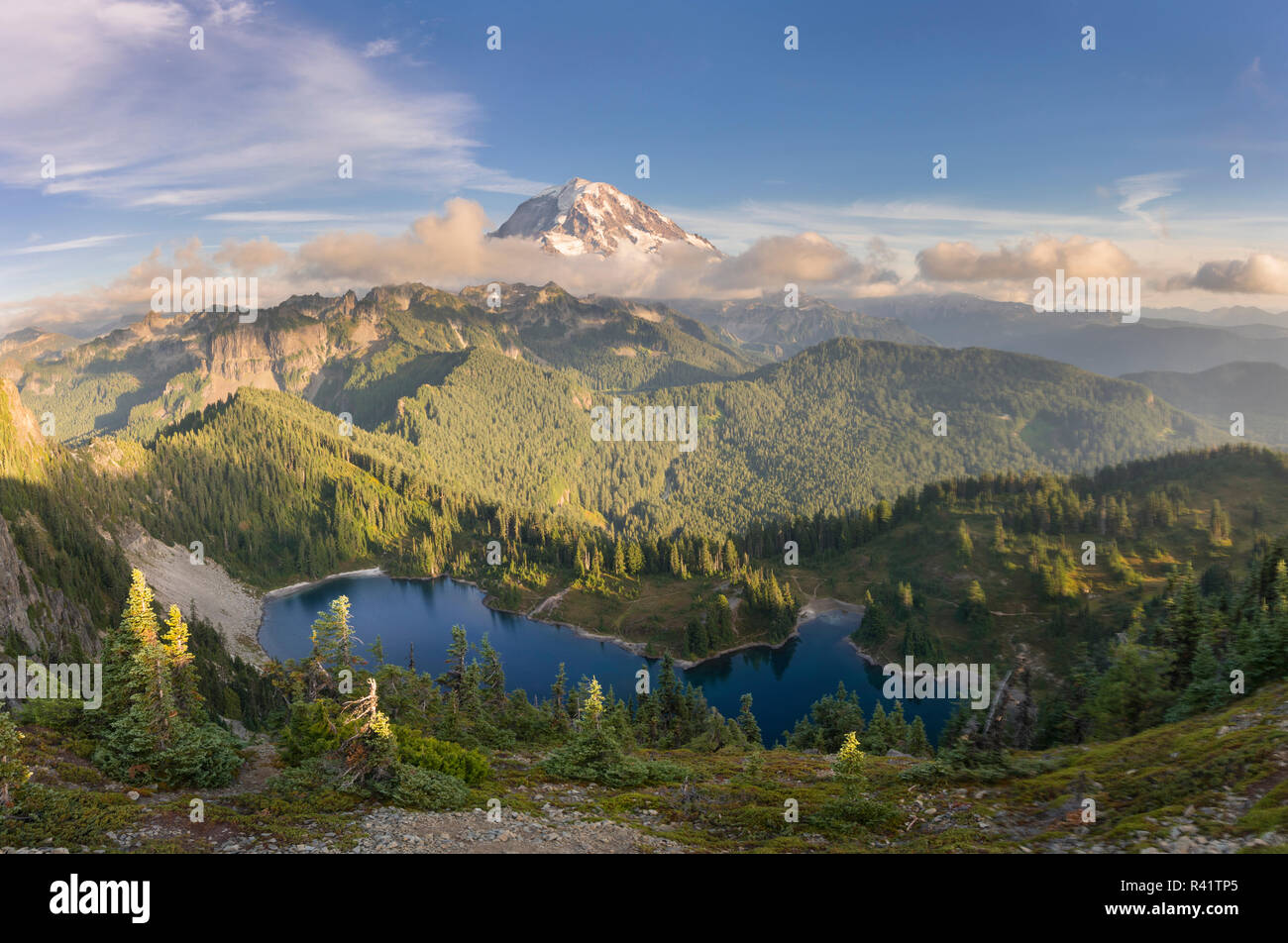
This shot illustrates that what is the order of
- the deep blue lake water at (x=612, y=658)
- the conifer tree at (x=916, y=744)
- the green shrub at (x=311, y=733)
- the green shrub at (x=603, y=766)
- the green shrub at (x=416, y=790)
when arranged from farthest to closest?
1. the deep blue lake water at (x=612, y=658)
2. the conifer tree at (x=916, y=744)
3. the green shrub at (x=603, y=766)
4. the green shrub at (x=311, y=733)
5. the green shrub at (x=416, y=790)

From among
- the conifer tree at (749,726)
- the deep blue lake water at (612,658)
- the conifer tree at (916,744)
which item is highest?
the conifer tree at (916,744)

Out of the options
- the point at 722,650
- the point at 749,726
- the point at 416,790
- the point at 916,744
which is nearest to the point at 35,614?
the point at 416,790

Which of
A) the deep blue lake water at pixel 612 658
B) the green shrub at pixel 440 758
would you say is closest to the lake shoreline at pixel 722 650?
the deep blue lake water at pixel 612 658

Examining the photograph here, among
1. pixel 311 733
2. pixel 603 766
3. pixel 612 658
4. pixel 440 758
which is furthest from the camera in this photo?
pixel 612 658

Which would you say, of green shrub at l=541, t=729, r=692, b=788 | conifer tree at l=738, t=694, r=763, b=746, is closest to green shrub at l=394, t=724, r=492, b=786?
green shrub at l=541, t=729, r=692, b=788

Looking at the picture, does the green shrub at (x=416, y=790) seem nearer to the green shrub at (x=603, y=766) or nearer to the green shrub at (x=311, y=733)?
the green shrub at (x=311, y=733)

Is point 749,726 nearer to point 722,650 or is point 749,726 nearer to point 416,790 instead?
point 416,790
